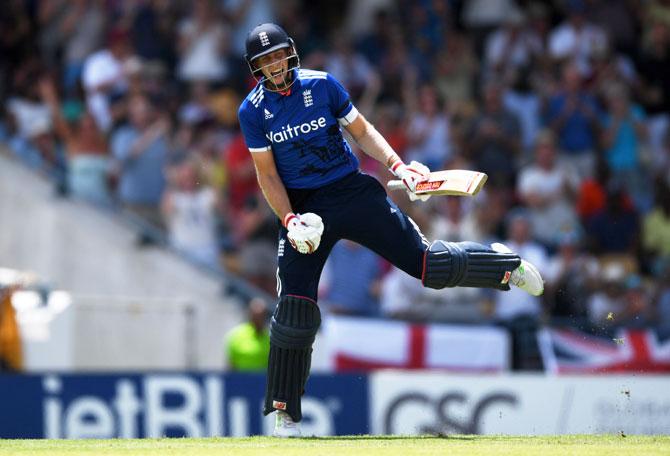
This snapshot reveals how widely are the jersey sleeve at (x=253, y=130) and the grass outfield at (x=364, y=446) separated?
179cm

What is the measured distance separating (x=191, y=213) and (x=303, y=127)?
6.95m

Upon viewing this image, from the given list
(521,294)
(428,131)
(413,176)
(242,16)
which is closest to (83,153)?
(242,16)

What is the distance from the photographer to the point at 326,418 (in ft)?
43.7

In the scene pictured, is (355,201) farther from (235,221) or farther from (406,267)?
(235,221)

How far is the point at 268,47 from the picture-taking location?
27.8 ft

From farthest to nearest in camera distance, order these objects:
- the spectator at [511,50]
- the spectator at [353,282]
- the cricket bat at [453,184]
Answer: the spectator at [511,50], the spectator at [353,282], the cricket bat at [453,184]

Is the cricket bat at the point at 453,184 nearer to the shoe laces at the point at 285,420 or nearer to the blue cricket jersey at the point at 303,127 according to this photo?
the blue cricket jersey at the point at 303,127

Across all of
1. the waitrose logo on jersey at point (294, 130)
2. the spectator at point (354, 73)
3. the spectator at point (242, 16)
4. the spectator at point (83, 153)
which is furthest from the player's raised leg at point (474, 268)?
the spectator at point (242, 16)

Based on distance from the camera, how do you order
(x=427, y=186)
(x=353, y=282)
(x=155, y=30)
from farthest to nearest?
(x=155, y=30) < (x=353, y=282) < (x=427, y=186)

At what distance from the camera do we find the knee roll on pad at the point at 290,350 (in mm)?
8586

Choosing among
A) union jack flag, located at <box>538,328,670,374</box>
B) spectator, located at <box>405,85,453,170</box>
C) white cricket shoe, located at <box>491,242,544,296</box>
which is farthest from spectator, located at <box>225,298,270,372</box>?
white cricket shoe, located at <box>491,242,544,296</box>

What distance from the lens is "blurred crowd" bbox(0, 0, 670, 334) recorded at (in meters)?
14.8

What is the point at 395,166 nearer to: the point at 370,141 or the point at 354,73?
the point at 370,141

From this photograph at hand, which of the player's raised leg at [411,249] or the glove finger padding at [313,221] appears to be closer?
the glove finger padding at [313,221]
